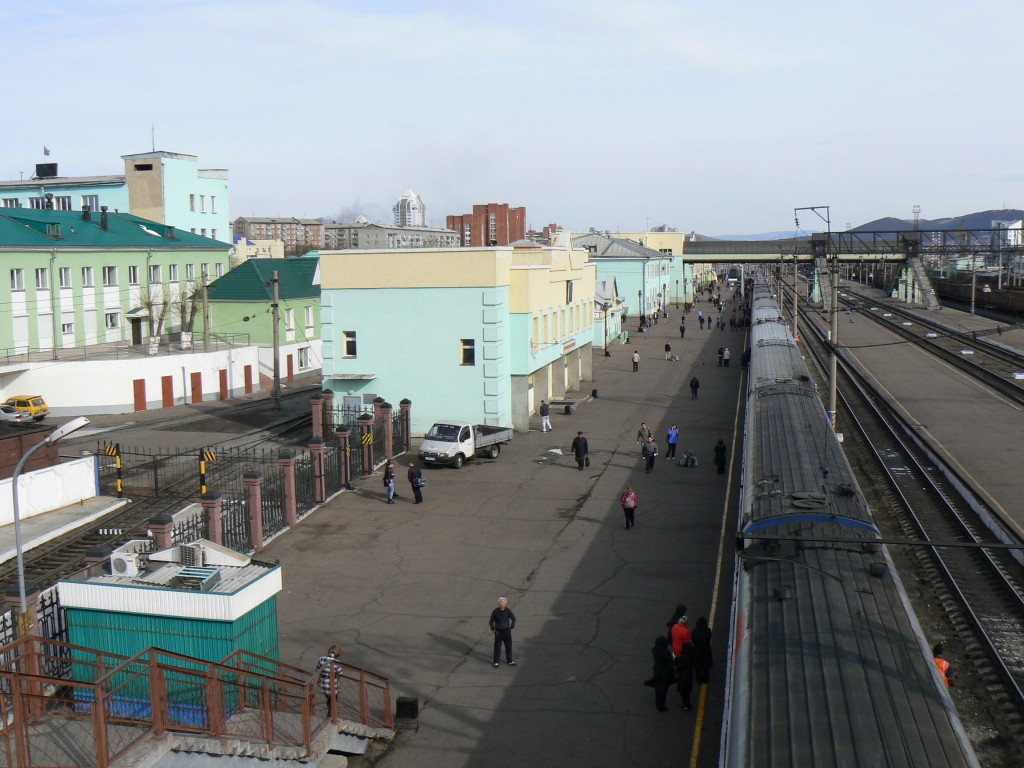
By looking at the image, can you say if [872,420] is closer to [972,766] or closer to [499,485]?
[499,485]

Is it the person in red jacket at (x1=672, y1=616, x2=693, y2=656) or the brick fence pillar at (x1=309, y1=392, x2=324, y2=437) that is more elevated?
the brick fence pillar at (x1=309, y1=392, x2=324, y2=437)

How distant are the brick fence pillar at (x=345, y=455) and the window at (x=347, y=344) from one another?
304 inches

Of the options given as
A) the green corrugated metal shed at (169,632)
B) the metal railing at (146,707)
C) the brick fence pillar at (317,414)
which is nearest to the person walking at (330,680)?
the metal railing at (146,707)

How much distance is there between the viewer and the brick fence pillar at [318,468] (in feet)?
82.1

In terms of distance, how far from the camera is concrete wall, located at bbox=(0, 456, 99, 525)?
75.8 feet

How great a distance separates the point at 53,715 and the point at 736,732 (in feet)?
24.7

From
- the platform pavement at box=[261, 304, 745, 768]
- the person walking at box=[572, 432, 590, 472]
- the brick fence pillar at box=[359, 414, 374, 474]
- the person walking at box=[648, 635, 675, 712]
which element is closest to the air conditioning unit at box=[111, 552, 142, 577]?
the platform pavement at box=[261, 304, 745, 768]

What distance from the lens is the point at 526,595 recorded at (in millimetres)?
18297

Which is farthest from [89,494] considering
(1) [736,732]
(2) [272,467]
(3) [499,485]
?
(1) [736,732]

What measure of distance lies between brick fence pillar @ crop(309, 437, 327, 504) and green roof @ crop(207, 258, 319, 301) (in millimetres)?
26857

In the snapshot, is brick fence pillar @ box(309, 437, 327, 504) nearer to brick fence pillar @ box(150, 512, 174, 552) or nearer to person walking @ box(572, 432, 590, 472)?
brick fence pillar @ box(150, 512, 174, 552)

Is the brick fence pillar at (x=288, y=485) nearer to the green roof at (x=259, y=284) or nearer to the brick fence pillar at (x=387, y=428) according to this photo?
the brick fence pillar at (x=387, y=428)

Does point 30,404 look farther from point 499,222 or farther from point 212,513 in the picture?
point 499,222

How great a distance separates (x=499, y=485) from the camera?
1080 inches
